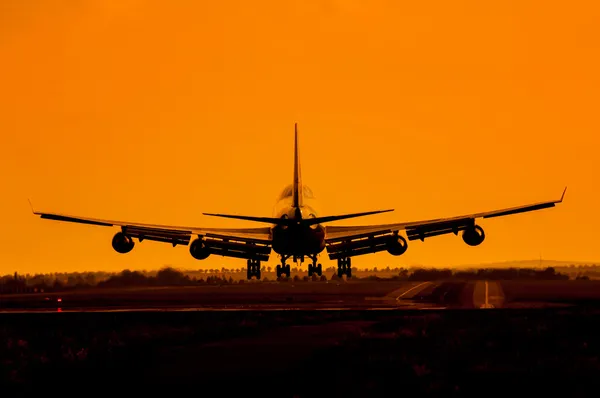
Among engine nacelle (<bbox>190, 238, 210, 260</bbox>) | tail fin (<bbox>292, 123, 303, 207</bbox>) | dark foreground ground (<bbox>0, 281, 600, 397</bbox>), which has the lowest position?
dark foreground ground (<bbox>0, 281, 600, 397</bbox>)

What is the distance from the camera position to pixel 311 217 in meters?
78.5

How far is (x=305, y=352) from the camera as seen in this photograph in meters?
43.2

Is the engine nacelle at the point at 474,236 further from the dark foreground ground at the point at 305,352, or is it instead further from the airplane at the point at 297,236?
the dark foreground ground at the point at 305,352

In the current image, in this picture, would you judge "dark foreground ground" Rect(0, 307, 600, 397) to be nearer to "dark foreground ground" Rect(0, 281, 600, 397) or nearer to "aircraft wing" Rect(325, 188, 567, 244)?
"dark foreground ground" Rect(0, 281, 600, 397)

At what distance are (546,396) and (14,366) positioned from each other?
21.1 m

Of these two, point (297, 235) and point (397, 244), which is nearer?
point (297, 235)

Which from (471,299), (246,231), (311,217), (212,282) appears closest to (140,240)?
(246,231)

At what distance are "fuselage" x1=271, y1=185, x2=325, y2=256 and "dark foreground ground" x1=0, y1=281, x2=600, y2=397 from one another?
11220mm

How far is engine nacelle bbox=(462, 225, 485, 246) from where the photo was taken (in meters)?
82.6

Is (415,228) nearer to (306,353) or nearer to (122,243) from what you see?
(122,243)

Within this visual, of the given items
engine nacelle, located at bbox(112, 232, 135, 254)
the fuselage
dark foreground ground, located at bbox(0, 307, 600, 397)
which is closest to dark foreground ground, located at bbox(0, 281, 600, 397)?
dark foreground ground, located at bbox(0, 307, 600, 397)

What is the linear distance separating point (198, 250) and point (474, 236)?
2319 centimetres

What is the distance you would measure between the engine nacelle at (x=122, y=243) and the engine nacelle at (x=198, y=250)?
5.20 metres

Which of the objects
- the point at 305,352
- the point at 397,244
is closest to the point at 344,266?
the point at 397,244
